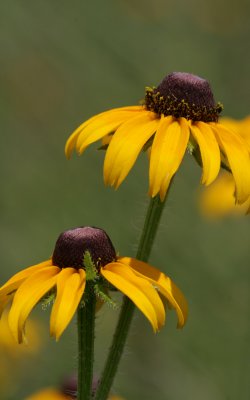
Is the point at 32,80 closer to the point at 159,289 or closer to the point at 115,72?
the point at 115,72

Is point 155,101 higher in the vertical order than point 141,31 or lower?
lower

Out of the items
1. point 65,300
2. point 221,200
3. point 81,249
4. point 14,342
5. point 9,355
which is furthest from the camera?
point 221,200

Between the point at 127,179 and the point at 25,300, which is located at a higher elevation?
the point at 127,179

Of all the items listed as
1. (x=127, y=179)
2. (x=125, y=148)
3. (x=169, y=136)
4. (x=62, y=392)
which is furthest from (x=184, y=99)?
(x=127, y=179)

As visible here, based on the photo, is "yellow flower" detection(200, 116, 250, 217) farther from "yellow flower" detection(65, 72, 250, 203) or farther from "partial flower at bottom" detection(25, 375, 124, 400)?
"yellow flower" detection(65, 72, 250, 203)

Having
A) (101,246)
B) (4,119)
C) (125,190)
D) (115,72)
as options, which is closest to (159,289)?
(101,246)

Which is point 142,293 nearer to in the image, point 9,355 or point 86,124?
point 86,124
